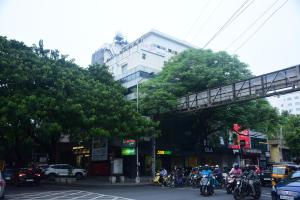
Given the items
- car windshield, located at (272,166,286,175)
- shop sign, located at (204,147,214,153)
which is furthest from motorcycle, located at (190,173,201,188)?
shop sign, located at (204,147,214,153)

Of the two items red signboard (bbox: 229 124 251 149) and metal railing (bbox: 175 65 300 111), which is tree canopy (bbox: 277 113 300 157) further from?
metal railing (bbox: 175 65 300 111)

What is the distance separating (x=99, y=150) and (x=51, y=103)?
1538 centimetres

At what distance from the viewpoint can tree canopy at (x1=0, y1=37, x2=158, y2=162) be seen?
20.5m

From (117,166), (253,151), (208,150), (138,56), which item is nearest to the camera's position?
(117,166)

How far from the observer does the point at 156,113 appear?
30.0 metres

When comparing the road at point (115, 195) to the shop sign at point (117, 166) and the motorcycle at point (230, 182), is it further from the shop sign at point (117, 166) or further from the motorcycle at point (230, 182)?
the shop sign at point (117, 166)

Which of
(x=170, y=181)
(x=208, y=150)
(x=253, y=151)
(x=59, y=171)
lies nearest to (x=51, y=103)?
(x=170, y=181)

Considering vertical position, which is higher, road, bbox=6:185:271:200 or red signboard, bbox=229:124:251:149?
red signboard, bbox=229:124:251:149

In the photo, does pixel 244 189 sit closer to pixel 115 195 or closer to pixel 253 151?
pixel 115 195

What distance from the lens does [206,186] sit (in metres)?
17.0

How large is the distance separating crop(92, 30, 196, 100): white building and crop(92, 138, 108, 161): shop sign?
808cm

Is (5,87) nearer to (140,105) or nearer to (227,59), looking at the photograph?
(140,105)

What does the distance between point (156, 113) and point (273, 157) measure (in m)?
32.8

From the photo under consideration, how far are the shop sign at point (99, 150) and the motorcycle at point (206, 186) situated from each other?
17.8m
